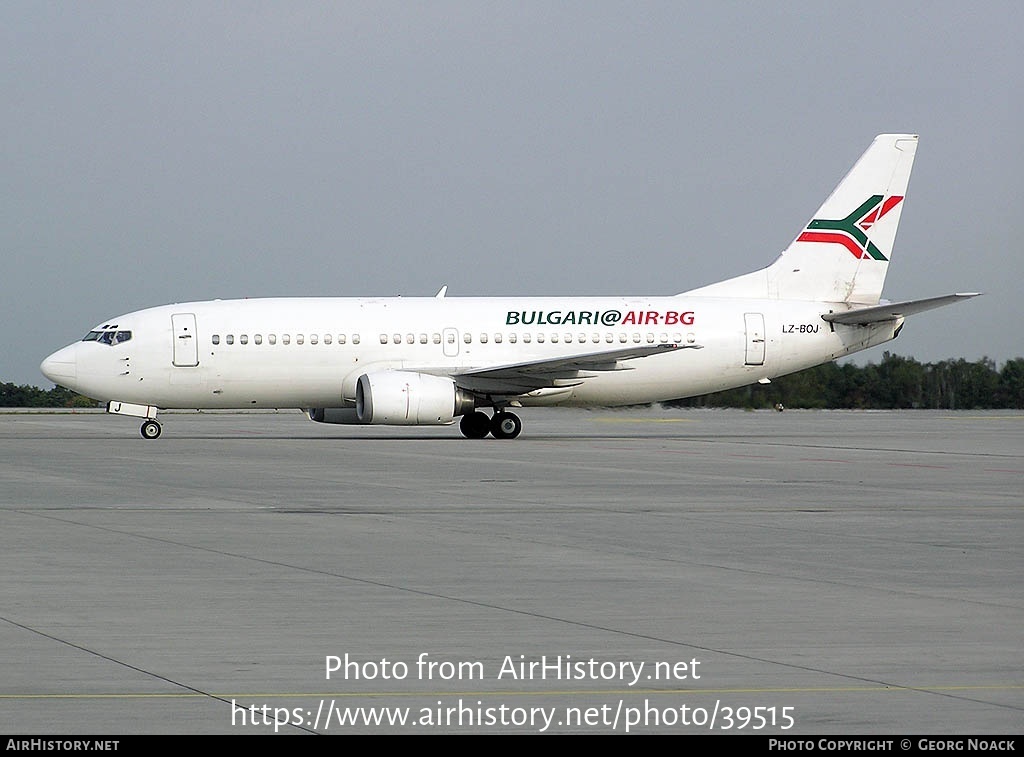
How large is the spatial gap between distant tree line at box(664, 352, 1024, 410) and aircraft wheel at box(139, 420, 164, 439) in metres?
24.9

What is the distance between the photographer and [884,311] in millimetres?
38219

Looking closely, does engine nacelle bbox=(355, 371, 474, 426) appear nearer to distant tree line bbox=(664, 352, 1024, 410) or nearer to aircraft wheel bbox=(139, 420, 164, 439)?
aircraft wheel bbox=(139, 420, 164, 439)

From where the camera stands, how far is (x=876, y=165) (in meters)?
40.2

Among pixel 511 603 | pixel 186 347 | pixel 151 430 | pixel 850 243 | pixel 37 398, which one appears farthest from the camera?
pixel 37 398

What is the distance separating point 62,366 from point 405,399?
851 cm

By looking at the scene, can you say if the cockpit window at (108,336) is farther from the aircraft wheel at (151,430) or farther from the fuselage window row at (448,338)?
the aircraft wheel at (151,430)

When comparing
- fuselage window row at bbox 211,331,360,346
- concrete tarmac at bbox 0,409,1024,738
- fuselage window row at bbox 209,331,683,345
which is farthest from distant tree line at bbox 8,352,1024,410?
concrete tarmac at bbox 0,409,1024,738

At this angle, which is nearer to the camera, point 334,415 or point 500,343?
point 500,343

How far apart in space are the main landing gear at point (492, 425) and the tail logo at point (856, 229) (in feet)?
29.9

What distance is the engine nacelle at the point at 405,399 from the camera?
113 feet

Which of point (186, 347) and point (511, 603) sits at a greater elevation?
point (186, 347)

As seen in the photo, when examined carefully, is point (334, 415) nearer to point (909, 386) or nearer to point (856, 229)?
point (856, 229)

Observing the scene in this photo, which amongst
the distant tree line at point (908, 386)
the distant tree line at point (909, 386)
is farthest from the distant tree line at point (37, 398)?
the distant tree line at point (908, 386)

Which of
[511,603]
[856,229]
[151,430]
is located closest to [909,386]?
[856,229]
